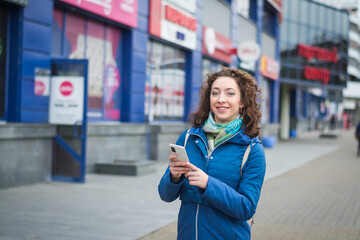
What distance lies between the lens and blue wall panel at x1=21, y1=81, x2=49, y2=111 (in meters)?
9.79

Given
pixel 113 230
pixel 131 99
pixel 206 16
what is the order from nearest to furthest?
pixel 113 230, pixel 131 99, pixel 206 16

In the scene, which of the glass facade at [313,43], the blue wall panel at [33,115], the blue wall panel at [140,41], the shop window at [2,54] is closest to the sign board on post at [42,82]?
the blue wall panel at [33,115]

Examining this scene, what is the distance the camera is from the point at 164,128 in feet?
51.2

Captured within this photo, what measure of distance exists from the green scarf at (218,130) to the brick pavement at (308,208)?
343 cm

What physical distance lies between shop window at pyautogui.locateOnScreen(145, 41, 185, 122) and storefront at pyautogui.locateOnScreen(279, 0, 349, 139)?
1557 centimetres

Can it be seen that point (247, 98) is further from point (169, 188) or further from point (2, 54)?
point (2, 54)

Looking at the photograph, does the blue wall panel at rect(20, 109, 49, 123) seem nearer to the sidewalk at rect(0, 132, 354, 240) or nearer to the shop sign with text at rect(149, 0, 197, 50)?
the sidewalk at rect(0, 132, 354, 240)

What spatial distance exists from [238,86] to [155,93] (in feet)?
44.9

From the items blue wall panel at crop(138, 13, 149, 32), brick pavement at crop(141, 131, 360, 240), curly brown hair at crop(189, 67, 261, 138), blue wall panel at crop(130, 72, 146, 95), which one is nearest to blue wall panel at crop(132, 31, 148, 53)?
blue wall panel at crop(138, 13, 149, 32)

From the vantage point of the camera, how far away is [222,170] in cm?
269

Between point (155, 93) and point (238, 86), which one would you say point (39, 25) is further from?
point (238, 86)

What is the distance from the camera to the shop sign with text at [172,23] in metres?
15.4

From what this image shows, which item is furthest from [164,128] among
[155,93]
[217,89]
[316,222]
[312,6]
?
[312,6]

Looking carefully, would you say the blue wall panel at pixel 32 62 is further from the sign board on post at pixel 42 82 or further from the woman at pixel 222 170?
the woman at pixel 222 170
